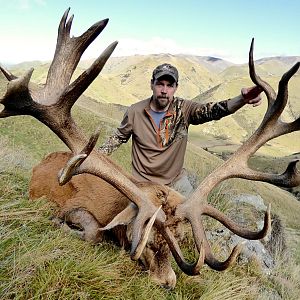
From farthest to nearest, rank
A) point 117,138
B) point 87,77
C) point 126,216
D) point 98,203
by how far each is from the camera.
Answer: point 117,138 → point 98,203 → point 126,216 → point 87,77

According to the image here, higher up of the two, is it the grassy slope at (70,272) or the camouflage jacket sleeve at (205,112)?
the camouflage jacket sleeve at (205,112)

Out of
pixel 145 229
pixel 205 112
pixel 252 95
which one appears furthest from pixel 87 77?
pixel 205 112

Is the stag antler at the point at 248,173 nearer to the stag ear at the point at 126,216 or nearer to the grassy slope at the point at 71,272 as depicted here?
the stag ear at the point at 126,216

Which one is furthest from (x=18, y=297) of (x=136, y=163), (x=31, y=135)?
(x=31, y=135)

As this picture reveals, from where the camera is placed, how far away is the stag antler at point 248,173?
4.50 m

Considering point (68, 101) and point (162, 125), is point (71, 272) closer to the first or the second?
point (68, 101)

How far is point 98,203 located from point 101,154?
813 millimetres

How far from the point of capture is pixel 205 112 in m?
6.31

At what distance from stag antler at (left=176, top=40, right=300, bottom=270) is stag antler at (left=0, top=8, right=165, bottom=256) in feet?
1.49

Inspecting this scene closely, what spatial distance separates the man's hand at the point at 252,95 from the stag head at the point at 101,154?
1.49 ft

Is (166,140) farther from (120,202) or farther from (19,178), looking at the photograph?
(19,178)

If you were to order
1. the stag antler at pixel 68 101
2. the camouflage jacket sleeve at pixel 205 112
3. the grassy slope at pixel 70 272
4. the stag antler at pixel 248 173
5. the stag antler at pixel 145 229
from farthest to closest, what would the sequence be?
the camouflage jacket sleeve at pixel 205 112
the stag antler at pixel 248 173
the stag antler at pixel 68 101
the stag antler at pixel 145 229
the grassy slope at pixel 70 272

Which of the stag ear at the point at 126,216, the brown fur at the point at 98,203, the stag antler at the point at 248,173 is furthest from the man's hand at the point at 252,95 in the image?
the stag ear at the point at 126,216

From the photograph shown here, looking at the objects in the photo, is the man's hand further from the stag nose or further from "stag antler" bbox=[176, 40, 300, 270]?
the stag nose
